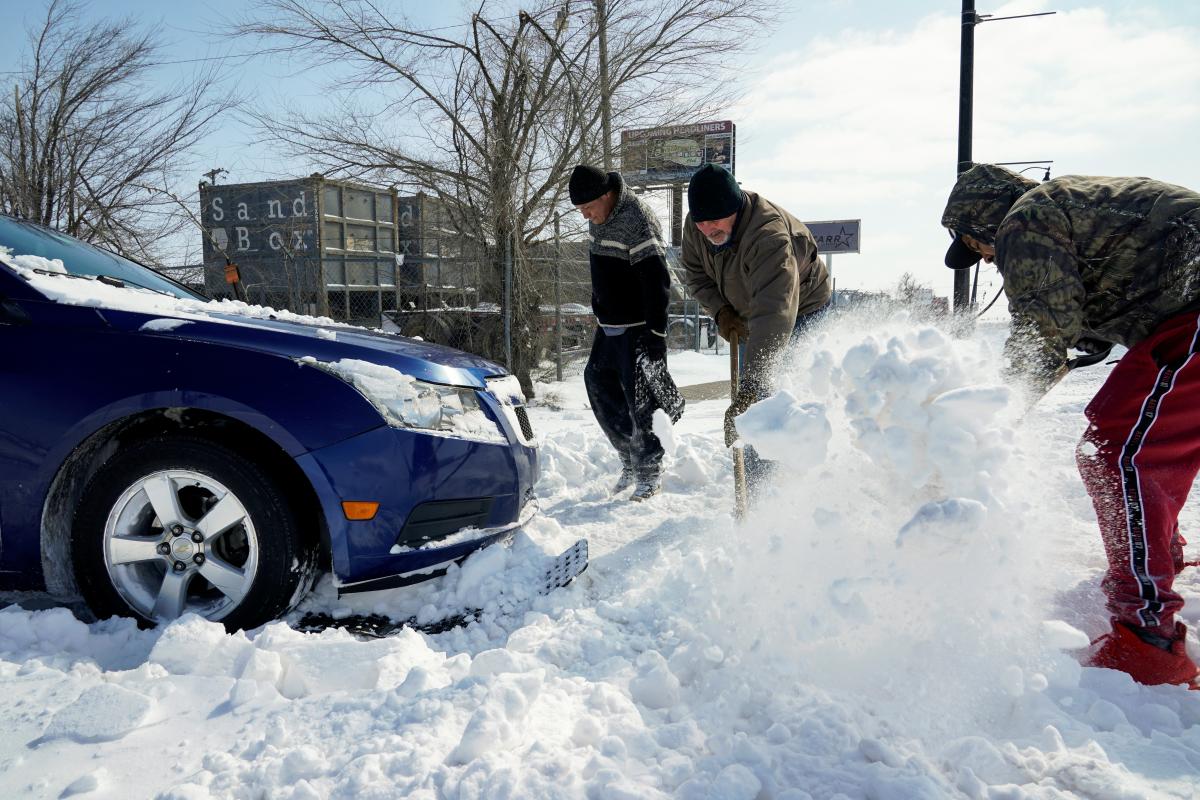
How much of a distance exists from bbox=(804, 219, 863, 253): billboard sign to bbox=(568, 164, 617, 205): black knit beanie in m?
14.6

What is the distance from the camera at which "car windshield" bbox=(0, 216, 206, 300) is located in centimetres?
294

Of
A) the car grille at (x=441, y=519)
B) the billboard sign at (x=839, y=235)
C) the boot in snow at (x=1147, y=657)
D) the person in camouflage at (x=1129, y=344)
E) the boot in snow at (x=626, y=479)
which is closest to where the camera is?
the boot in snow at (x=1147, y=657)

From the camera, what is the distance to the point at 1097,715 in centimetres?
207

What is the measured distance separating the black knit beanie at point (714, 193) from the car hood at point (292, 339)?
1453 millimetres

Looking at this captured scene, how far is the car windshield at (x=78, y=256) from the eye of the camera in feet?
9.66

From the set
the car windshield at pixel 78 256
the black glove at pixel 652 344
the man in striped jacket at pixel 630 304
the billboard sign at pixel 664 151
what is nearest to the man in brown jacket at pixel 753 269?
the man in striped jacket at pixel 630 304

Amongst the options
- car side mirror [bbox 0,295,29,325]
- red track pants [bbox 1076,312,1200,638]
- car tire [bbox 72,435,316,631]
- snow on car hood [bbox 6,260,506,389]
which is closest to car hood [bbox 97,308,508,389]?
snow on car hood [bbox 6,260,506,389]

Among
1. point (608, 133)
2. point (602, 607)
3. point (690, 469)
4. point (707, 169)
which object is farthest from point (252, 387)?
point (608, 133)

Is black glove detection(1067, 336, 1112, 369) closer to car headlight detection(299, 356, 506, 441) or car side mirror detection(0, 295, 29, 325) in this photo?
car headlight detection(299, 356, 506, 441)

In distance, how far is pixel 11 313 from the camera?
2545 millimetres

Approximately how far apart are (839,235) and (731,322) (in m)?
15.5

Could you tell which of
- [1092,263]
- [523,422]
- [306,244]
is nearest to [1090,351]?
[1092,263]

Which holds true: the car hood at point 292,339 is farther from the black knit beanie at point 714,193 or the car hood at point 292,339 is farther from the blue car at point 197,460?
the black knit beanie at point 714,193

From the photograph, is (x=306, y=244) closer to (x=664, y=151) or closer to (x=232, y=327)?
(x=664, y=151)
